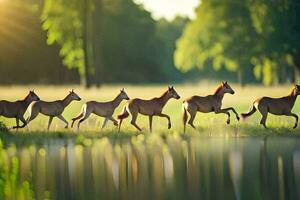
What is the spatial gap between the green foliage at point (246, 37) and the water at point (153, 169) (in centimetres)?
1489

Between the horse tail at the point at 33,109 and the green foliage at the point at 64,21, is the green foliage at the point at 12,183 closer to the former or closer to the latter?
the horse tail at the point at 33,109

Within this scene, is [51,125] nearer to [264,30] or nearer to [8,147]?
[8,147]

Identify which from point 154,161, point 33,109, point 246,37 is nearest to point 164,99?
point 33,109

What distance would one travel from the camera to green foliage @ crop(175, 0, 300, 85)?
103ft

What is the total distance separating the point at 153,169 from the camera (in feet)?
40.5

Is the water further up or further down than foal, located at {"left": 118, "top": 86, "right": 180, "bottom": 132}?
further down

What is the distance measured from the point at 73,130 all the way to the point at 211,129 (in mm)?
2777

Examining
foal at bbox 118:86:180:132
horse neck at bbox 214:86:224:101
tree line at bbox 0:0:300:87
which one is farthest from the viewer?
tree line at bbox 0:0:300:87

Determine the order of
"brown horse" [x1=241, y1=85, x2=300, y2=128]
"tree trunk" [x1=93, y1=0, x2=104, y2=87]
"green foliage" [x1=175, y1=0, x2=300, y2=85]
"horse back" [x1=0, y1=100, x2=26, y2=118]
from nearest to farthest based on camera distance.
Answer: "brown horse" [x1=241, y1=85, x2=300, y2=128] → "horse back" [x1=0, y1=100, x2=26, y2=118] → "tree trunk" [x1=93, y1=0, x2=104, y2=87] → "green foliage" [x1=175, y1=0, x2=300, y2=85]

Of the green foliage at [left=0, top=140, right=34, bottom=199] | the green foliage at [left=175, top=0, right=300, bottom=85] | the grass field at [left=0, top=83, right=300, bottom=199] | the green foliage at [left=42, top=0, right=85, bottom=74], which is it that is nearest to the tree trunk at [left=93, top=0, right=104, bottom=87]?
the green foliage at [left=42, top=0, right=85, bottom=74]

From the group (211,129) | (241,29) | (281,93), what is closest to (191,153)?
(211,129)

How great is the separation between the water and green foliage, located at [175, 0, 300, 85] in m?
14.9

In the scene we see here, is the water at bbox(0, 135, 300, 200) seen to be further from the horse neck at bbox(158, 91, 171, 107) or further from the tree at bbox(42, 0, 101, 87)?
the tree at bbox(42, 0, 101, 87)

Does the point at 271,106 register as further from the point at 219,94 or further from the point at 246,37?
the point at 246,37
